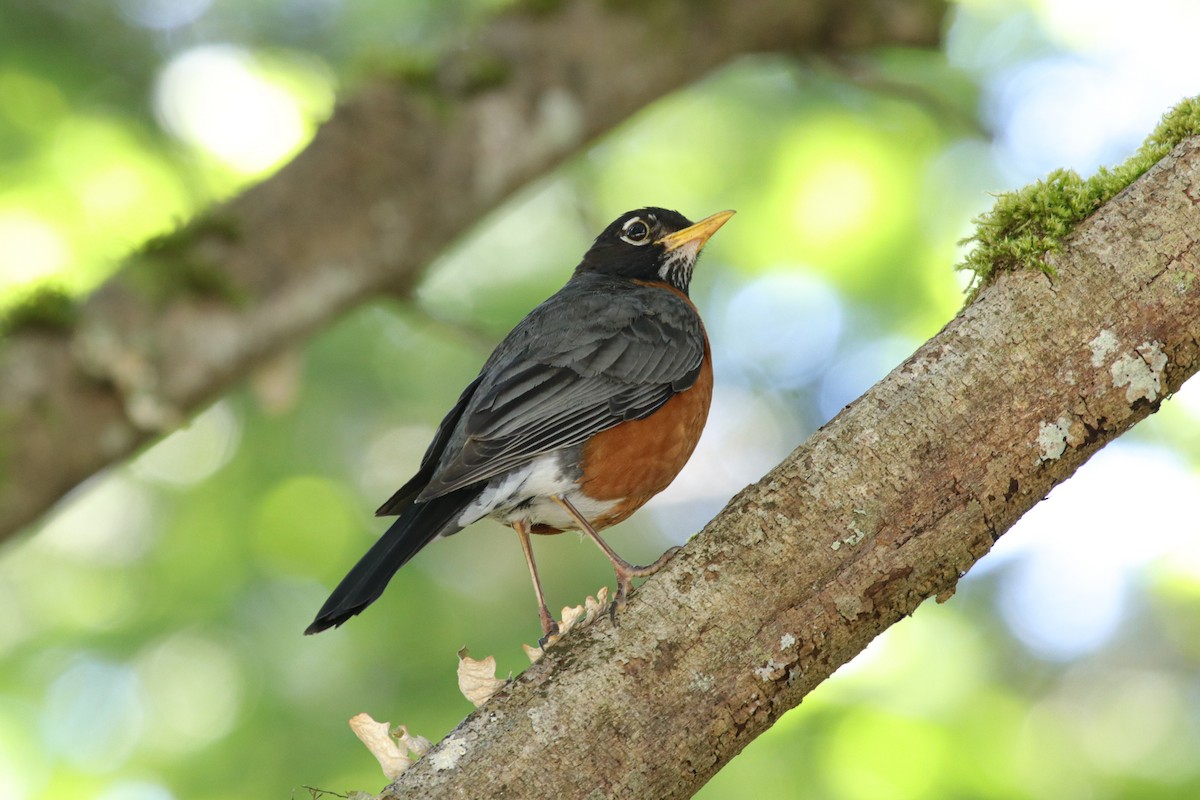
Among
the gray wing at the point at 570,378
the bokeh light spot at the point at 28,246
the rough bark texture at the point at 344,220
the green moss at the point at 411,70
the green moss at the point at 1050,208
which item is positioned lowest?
the green moss at the point at 1050,208

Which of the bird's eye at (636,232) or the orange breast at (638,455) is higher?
the bird's eye at (636,232)

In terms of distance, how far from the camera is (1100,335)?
2691mm

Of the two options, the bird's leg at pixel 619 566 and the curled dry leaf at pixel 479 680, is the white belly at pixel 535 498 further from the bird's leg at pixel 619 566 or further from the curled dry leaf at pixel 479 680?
the curled dry leaf at pixel 479 680

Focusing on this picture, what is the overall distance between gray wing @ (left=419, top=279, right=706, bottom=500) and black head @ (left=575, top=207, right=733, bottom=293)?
69 cm

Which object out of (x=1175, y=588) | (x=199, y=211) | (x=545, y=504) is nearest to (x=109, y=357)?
(x=199, y=211)

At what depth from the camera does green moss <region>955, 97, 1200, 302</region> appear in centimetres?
285

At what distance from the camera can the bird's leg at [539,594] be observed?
3.66 m

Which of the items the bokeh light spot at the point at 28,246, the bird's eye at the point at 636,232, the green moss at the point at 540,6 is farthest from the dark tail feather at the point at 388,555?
the bokeh light spot at the point at 28,246

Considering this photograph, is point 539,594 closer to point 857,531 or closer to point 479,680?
point 479,680

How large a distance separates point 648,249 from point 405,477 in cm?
302

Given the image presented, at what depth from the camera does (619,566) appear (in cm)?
367

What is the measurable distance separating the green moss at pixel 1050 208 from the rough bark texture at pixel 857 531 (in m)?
0.12

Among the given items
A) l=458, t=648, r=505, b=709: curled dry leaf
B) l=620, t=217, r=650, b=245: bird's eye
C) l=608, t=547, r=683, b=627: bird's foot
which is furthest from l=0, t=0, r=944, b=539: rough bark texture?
l=458, t=648, r=505, b=709: curled dry leaf

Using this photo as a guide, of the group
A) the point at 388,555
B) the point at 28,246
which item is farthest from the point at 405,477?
the point at 388,555
